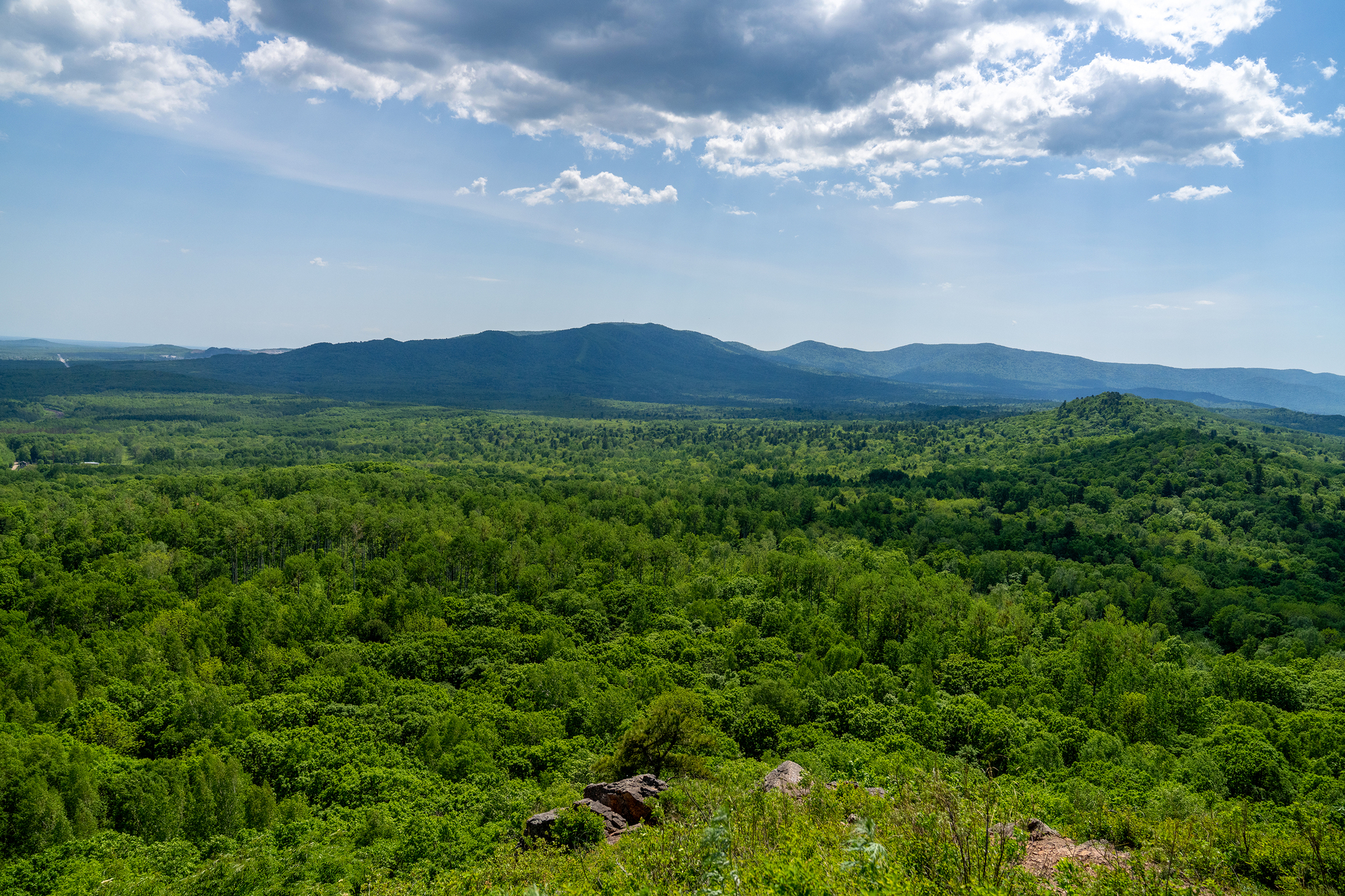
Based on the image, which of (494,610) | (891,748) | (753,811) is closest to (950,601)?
(891,748)

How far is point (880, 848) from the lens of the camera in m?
18.5

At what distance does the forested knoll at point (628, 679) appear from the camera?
95.8ft

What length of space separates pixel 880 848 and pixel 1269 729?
54.0 metres

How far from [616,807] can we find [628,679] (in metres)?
29.4

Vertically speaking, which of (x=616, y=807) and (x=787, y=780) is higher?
(x=787, y=780)

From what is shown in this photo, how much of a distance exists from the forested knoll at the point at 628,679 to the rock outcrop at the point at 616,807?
194cm

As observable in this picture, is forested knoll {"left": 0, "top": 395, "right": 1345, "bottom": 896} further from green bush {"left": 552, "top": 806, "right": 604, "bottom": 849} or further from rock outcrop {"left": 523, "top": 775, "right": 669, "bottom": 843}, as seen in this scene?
green bush {"left": 552, "top": 806, "right": 604, "bottom": 849}

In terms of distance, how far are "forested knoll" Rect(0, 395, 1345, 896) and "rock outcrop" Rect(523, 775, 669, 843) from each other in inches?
76.5

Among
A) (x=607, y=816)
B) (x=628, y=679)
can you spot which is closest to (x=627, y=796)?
(x=607, y=816)

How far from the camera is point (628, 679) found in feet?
216

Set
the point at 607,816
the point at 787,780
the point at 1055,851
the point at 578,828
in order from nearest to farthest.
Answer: the point at 1055,851, the point at 578,828, the point at 607,816, the point at 787,780

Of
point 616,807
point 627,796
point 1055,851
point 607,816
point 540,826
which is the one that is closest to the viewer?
point 1055,851

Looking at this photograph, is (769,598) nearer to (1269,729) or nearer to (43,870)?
(1269,729)

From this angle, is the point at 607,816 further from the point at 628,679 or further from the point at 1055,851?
the point at 628,679
